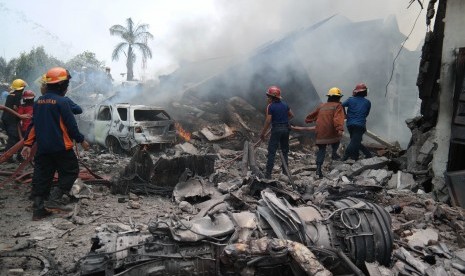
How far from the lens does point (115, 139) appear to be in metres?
9.30

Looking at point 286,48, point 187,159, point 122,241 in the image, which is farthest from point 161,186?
point 286,48

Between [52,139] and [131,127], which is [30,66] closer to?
[131,127]

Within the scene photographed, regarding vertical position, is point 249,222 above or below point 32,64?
below

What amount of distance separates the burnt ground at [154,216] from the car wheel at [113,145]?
370 cm

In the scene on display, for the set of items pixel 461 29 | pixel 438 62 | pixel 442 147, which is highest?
pixel 461 29

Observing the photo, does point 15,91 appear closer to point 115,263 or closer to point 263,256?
point 115,263

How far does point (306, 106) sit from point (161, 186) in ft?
25.4

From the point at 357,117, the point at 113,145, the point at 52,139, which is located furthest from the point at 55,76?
the point at 357,117

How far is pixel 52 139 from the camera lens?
4219 millimetres

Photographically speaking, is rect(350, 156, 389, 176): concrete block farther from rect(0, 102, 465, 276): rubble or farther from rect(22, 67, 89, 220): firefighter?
rect(22, 67, 89, 220): firefighter

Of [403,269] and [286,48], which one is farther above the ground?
[286,48]

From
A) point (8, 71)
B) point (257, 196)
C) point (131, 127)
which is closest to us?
point (257, 196)

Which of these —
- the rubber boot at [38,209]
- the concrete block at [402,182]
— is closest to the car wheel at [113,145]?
the rubber boot at [38,209]

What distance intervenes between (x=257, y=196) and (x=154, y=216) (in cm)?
147
